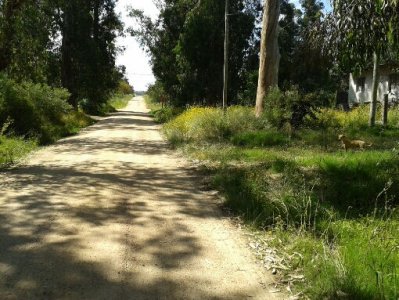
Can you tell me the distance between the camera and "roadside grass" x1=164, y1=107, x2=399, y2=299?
4120 millimetres

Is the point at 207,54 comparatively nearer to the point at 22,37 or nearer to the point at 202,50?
the point at 202,50

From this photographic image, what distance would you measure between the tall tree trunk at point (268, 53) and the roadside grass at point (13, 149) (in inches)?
311

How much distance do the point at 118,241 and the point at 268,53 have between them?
12.5m

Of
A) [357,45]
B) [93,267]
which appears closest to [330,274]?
[93,267]

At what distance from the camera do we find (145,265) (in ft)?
15.0

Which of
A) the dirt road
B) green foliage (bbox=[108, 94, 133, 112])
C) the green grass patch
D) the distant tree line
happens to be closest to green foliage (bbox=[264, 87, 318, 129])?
the dirt road

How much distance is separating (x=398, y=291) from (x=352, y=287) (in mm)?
368

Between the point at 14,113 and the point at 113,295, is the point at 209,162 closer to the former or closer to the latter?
the point at 113,295

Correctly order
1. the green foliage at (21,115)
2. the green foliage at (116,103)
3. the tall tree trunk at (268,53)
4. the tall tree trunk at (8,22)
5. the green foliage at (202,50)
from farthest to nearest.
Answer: the green foliage at (116,103), the green foliage at (202,50), the tall tree trunk at (268,53), the green foliage at (21,115), the tall tree trunk at (8,22)

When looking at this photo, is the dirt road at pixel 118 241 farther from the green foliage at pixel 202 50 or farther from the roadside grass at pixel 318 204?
the green foliage at pixel 202 50

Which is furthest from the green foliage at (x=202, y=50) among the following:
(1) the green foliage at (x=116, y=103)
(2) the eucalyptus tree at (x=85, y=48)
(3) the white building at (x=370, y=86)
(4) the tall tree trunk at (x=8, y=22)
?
(1) the green foliage at (x=116, y=103)

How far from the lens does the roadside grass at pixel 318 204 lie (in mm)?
4120

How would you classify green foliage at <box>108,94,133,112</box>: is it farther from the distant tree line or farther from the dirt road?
the dirt road

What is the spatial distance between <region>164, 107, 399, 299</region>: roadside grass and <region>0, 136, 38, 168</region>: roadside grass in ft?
14.8
